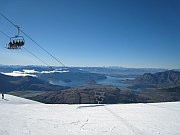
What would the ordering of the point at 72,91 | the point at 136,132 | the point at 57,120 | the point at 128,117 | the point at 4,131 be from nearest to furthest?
the point at 4,131, the point at 136,132, the point at 57,120, the point at 128,117, the point at 72,91

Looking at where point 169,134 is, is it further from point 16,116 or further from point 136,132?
point 16,116

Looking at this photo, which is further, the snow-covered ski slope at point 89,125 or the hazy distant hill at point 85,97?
the hazy distant hill at point 85,97

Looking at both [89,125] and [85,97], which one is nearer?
[89,125]

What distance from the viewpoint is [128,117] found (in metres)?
12.9

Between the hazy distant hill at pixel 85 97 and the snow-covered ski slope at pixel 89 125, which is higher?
the snow-covered ski slope at pixel 89 125

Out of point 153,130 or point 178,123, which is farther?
point 178,123

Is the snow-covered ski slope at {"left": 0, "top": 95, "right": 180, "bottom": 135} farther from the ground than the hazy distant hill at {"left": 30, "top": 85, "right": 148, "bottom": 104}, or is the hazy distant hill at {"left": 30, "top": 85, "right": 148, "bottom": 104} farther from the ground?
the snow-covered ski slope at {"left": 0, "top": 95, "right": 180, "bottom": 135}

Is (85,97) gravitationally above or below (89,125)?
below

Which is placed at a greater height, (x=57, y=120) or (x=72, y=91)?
(x=57, y=120)

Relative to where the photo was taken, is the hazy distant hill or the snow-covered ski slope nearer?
the snow-covered ski slope

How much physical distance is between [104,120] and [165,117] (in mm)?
3876

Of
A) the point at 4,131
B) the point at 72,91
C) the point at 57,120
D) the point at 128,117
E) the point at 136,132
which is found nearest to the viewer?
the point at 4,131

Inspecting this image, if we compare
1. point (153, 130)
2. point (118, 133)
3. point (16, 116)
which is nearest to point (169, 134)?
point (153, 130)

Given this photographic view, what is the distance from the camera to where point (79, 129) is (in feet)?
32.8
